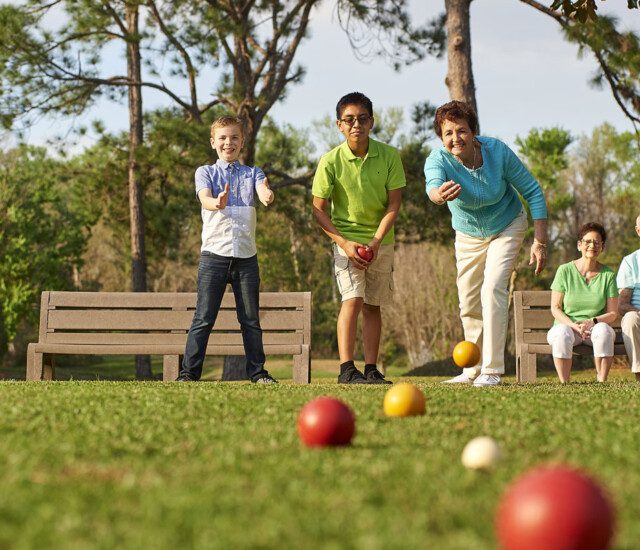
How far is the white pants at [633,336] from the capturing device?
7.80 meters

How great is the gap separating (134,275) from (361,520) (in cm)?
1812

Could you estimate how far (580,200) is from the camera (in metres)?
41.3

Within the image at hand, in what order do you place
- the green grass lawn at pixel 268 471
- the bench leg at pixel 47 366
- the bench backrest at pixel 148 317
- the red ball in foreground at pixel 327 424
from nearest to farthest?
the green grass lawn at pixel 268 471
the red ball in foreground at pixel 327 424
the bench backrest at pixel 148 317
the bench leg at pixel 47 366

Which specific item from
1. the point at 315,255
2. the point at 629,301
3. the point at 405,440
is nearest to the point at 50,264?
the point at 315,255

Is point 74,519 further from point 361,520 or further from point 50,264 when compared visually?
point 50,264

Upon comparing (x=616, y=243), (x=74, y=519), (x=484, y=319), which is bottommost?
(x=74, y=519)

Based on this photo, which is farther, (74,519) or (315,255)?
(315,255)

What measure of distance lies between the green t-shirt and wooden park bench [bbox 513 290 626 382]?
84 cm

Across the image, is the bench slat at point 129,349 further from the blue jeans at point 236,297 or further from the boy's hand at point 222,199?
the boy's hand at point 222,199

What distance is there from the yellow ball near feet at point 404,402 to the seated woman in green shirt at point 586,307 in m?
3.58

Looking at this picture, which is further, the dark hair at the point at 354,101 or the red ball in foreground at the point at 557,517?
the dark hair at the point at 354,101

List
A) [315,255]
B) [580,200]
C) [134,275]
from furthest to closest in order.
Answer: [580,200] < [315,255] < [134,275]

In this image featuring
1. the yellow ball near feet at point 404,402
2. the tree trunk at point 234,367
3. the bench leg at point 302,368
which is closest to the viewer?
the yellow ball near feet at point 404,402

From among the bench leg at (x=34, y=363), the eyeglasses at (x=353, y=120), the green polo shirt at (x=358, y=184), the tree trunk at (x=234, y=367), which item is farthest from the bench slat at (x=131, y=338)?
the tree trunk at (x=234, y=367)
